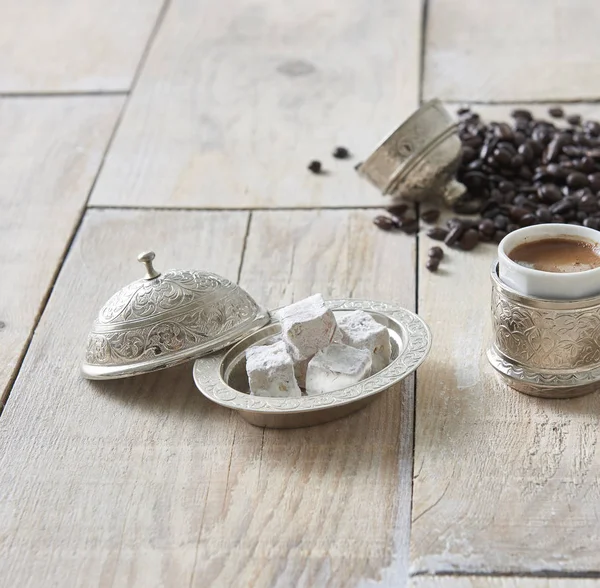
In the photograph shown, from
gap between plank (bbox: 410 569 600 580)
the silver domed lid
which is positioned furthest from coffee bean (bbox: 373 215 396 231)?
gap between plank (bbox: 410 569 600 580)

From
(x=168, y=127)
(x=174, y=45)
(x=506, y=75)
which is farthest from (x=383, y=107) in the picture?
(x=174, y=45)

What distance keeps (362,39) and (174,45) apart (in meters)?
0.61

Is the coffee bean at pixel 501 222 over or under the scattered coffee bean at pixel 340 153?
over

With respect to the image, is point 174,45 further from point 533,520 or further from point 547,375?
point 533,520

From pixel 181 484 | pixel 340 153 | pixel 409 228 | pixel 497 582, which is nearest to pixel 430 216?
pixel 409 228

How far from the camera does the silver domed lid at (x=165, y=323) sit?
5.41ft

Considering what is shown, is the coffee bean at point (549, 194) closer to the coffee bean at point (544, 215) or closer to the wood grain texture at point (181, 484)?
the coffee bean at point (544, 215)

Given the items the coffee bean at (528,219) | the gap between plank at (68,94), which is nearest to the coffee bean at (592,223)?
the coffee bean at (528,219)

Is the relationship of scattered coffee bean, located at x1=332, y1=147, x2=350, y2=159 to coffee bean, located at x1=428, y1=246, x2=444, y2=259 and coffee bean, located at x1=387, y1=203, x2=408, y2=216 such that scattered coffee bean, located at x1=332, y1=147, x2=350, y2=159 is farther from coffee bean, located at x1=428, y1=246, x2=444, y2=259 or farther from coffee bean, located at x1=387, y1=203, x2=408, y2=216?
coffee bean, located at x1=428, y1=246, x2=444, y2=259

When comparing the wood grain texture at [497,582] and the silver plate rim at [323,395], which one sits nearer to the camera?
the wood grain texture at [497,582]

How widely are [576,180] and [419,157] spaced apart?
36 centimetres

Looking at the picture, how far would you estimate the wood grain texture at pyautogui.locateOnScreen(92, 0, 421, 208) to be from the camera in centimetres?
242

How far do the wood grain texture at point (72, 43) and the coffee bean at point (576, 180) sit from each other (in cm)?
141

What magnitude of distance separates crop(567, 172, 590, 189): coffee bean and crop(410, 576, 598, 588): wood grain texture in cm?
112
